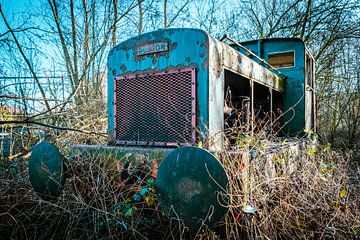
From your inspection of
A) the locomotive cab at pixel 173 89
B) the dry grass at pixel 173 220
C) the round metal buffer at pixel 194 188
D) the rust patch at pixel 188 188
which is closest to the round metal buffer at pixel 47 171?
the dry grass at pixel 173 220

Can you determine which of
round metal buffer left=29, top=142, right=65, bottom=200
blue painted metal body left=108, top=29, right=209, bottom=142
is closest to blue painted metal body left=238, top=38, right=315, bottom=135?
blue painted metal body left=108, top=29, right=209, bottom=142

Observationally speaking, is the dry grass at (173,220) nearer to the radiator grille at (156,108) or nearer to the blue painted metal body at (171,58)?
the radiator grille at (156,108)

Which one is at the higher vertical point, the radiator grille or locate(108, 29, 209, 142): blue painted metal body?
locate(108, 29, 209, 142): blue painted metal body

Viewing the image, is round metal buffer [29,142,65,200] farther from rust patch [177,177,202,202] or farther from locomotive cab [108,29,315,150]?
rust patch [177,177,202,202]

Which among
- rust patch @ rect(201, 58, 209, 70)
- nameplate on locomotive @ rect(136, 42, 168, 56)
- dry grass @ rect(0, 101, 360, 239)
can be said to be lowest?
dry grass @ rect(0, 101, 360, 239)

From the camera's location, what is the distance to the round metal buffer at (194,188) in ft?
5.46

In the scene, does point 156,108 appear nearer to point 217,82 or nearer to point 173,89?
point 173,89

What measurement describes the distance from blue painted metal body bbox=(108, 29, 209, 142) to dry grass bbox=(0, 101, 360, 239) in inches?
20.7

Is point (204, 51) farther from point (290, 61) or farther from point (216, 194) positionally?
point (290, 61)

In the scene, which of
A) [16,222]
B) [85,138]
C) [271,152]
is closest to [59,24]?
[85,138]

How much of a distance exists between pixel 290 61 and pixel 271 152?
10.4 feet

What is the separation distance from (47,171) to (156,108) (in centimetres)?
110

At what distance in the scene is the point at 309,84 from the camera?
5.35 metres

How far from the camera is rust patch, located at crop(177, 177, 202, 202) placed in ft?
5.53
